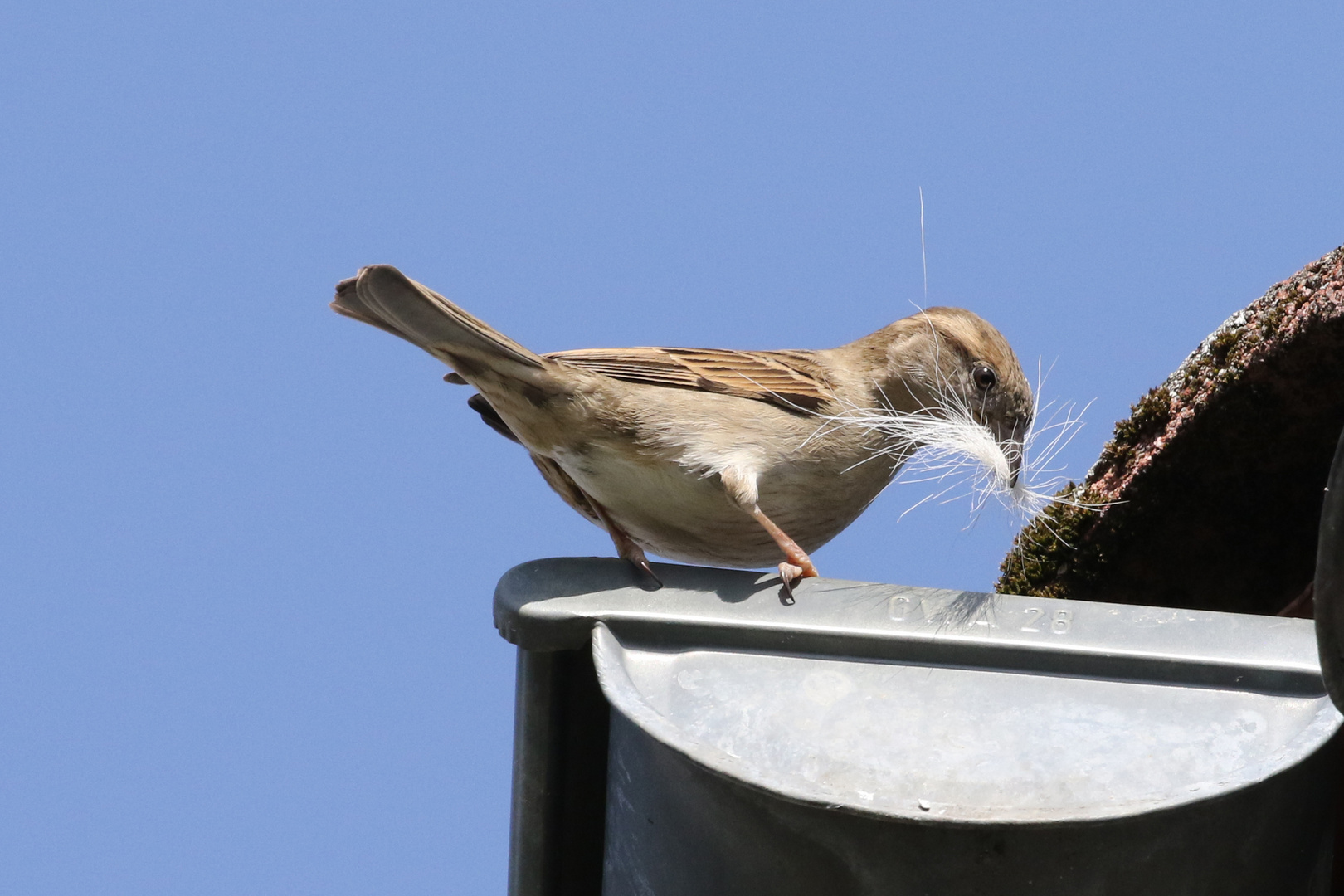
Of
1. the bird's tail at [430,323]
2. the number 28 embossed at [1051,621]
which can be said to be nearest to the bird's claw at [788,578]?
the number 28 embossed at [1051,621]

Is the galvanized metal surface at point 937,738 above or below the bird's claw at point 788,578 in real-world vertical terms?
below

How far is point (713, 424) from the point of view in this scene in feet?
12.7

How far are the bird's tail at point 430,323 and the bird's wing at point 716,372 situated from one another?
15 centimetres

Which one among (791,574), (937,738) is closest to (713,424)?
(791,574)

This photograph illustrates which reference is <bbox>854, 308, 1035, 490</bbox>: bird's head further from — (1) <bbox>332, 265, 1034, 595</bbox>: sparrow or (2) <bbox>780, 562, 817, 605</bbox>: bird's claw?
(2) <bbox>780, 562, 817, 605</bbox>: bird's claw

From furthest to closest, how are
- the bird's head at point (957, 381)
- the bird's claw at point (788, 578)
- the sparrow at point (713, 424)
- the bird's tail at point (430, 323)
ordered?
the bird's head at point (957, 381), the sparrow at point (713, 424), the bird's tail at point (430, 323), the bird's claw at point (788, 578)

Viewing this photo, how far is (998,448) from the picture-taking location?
385cm

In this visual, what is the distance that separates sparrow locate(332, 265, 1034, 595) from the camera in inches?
150

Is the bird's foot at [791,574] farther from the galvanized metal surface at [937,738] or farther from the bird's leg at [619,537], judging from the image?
the bird's leg at [619,537]

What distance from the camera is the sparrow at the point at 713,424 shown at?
3.80 m

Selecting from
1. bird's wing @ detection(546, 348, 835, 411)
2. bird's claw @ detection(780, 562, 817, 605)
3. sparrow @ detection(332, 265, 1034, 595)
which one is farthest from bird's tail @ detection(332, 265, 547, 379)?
bird's claw @ detection(780, 562, 817, 605)

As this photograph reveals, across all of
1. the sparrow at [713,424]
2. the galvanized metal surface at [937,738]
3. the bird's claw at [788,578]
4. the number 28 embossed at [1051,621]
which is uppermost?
the sparrow at [713,424]

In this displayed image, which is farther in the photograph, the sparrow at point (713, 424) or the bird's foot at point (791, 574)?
the sparrow at point (713, 424)

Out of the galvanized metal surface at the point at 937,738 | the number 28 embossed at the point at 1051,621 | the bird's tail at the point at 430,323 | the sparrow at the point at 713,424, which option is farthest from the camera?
the sparrow at the point at 713,424
